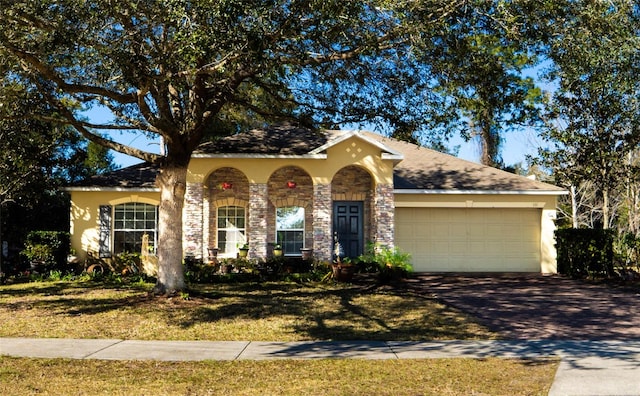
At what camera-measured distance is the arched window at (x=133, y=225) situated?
20406 mm

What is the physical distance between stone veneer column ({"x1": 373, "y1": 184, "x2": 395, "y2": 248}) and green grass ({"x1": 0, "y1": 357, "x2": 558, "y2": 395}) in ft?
36.6

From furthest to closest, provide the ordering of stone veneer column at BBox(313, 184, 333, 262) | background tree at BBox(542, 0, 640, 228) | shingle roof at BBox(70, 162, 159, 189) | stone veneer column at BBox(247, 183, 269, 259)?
shingle roof at BBox(70, 162, 159, 189) < stone veneer column at BBox(313, 184, 333, 262) < stone veneer column at BBox(247, 183, 269, 259) < background tree at BBox(542, 0, 640, 228)

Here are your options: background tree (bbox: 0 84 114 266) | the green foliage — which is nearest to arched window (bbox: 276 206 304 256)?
the green foliage

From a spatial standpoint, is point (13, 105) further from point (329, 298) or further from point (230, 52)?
point (329, 298)

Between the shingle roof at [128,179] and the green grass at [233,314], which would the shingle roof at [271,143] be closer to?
the shingle roof at [128,179]

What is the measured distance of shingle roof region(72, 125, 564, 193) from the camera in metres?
20.0

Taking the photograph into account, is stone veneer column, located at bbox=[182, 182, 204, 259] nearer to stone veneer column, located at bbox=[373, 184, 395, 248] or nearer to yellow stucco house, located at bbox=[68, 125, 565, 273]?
yellow stucco house, located at bbox=[68, 125, 565, 273]

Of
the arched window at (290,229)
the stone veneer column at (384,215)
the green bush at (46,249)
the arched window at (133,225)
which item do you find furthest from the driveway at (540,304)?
the green bush at (46,249)

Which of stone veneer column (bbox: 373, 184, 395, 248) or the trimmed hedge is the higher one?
stone veneer column (bbox: 373, 184, 395, 248)

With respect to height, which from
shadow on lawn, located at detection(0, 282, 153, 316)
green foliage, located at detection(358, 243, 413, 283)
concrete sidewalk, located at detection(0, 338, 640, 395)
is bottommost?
concrete sidewalk, located at detection(0, 338, 640, 395)

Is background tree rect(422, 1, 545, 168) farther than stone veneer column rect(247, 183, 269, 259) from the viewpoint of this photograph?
No

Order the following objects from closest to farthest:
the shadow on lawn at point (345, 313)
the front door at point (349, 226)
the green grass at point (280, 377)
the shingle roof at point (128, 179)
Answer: the green grass at point (280, 377) → the shadow on lawn at point (345, 313) → the shingle roof at point (128, 179) → the front door at point (349, 226)

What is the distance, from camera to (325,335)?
10.5m

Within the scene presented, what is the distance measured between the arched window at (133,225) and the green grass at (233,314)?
4.08m
